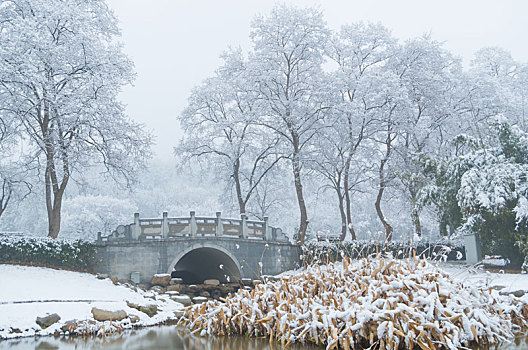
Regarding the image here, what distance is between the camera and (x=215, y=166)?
32.2 metres

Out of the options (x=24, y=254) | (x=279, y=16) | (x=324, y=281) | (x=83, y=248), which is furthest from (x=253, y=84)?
(x=324, y=281)

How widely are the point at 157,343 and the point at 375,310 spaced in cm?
509

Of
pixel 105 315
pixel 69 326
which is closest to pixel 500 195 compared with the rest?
pixel 105 315

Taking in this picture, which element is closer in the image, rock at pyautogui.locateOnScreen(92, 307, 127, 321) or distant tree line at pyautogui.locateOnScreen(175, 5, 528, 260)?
rock at pyautogui.locateOnScreen(92, 307, 127, 321)

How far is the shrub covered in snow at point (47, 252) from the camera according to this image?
18.5 m

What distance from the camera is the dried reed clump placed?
7426 millimetres

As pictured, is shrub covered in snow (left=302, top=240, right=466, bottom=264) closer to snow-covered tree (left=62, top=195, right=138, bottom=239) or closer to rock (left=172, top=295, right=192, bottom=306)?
rock (left=172, top=295, right=192, bottom=306)

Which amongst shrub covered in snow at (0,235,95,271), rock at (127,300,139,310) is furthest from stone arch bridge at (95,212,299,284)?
rock at (127,300,139,310)

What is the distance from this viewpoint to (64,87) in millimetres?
21250

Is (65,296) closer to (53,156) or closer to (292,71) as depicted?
(53,156)

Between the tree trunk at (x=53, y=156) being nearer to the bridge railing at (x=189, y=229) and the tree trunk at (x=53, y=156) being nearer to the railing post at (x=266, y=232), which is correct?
the bridge railing at (x=189, y=229)

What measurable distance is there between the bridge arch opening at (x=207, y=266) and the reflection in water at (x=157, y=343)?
1022 cm

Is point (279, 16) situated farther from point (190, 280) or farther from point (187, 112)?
point (190, 280)

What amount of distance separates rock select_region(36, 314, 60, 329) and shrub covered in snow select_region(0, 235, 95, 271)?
6.37 metres
